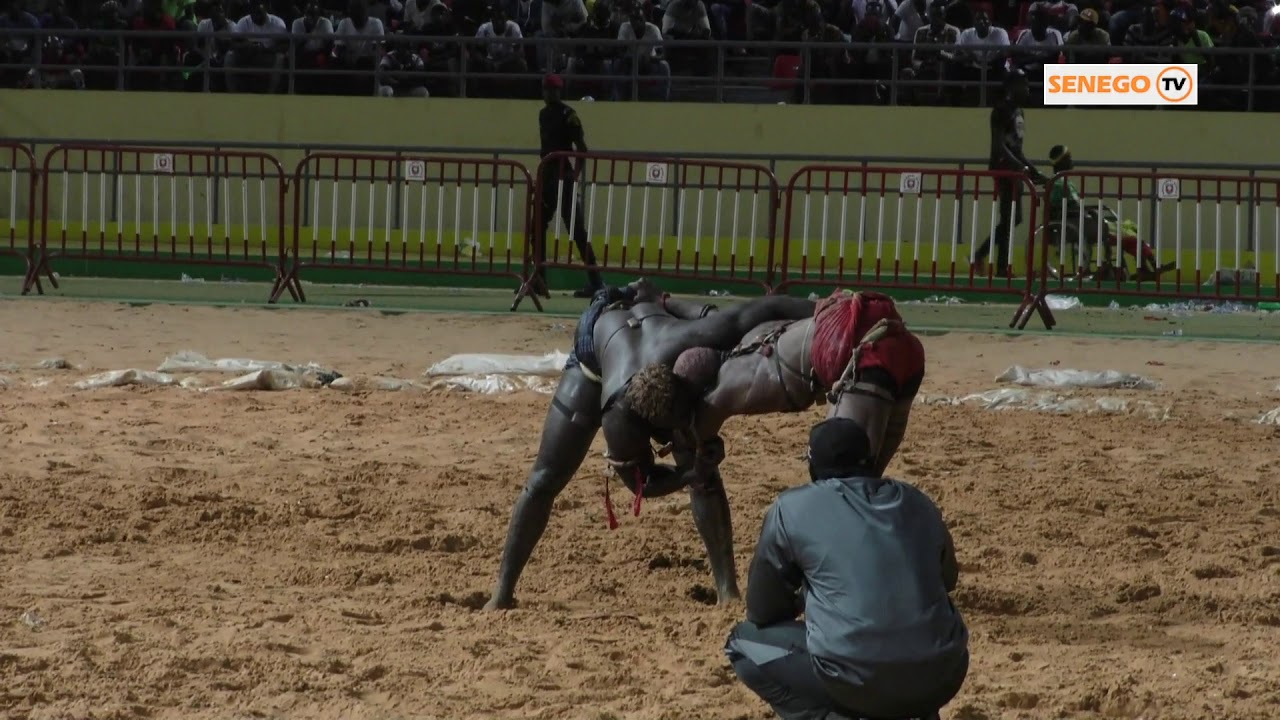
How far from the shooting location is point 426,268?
17.2m

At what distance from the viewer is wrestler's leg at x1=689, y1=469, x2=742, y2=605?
6887mm

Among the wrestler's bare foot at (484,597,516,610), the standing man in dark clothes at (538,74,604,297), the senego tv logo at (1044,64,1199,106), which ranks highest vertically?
the senego tv logo at (1044,64,1199,106)

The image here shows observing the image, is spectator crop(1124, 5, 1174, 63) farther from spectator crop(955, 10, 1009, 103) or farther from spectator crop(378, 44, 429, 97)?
spectator crop(378, 44, 429, 97)

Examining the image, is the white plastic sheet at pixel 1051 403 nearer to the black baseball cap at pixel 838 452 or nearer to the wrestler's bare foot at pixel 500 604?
the wrestler's bare foot at pixel 500 604

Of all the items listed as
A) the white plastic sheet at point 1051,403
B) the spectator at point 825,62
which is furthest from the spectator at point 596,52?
the white plastic sheet at point 1051,403

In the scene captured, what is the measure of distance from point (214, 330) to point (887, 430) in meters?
9.95

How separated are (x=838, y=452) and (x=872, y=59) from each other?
17323mm

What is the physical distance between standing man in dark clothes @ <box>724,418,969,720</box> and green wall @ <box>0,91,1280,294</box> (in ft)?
41.6

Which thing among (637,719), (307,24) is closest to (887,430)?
(637,719)

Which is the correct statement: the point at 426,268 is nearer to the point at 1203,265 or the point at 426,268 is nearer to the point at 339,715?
the point at 1203,265

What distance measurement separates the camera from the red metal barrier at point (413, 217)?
54.7 feet

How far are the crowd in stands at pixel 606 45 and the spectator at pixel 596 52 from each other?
0.06 ft

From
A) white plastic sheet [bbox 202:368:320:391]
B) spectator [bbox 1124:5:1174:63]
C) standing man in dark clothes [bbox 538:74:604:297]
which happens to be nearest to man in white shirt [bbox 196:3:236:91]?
standing man in dark clothes [bbox 538:74:604:297]

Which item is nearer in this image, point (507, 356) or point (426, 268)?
point (507, 356)
